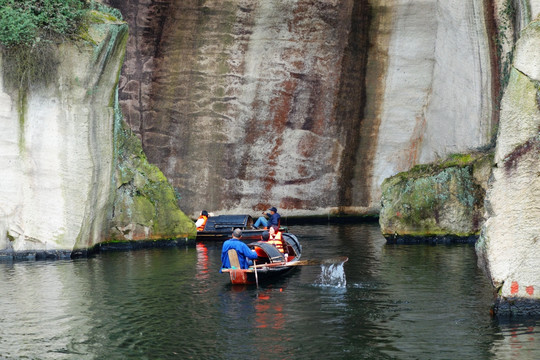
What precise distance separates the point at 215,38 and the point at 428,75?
9.65 meters

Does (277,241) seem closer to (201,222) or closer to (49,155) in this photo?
(49,155)

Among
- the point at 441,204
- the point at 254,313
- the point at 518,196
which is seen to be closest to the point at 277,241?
the point at 254,313

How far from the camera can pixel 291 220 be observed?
118ft

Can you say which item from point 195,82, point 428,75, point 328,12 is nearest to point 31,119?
point 195,82

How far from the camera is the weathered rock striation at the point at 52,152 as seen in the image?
2141 centimetres

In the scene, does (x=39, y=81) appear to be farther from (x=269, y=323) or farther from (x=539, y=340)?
(x=539, y=340)

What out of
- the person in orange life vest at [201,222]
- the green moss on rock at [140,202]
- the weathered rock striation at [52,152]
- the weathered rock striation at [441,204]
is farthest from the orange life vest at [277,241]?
the person in orange life vest at [201,222]

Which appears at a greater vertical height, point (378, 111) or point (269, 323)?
point (378, 111)

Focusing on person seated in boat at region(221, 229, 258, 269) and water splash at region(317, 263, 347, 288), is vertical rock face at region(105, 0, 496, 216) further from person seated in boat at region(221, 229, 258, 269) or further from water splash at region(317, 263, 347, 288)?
person seated in boat at region(221, 229, 258, 269)

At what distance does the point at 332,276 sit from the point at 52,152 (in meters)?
8.84

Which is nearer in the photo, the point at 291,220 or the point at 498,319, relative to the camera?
the point at 498,319

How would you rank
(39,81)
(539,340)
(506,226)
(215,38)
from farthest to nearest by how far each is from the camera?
(215,38)
(39,81)
(506,226)
(539,340)

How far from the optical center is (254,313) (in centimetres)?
1422

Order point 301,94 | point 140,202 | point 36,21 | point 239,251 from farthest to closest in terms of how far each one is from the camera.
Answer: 1. point 301,94
2. point 140,202
3. point 36,21
4. point 239,251
